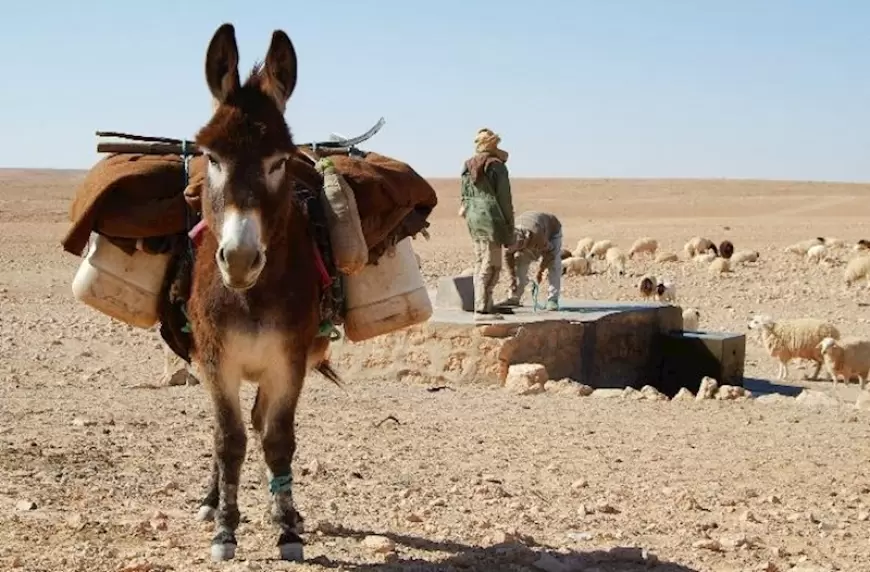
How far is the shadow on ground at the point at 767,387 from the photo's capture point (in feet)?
48.8

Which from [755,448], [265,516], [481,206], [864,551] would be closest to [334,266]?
[265,516]

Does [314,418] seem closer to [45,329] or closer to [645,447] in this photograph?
[645,447]

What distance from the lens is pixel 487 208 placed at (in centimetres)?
1338

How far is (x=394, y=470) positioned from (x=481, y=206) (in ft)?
17.8

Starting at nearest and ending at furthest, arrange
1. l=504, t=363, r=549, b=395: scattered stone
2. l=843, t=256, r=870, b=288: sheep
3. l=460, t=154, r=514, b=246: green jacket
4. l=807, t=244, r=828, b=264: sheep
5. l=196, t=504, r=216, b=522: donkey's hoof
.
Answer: l=196, t=504, r=216, b=522: donkey's hoof, l=504, t=363, r=549, b=395: scattered stone, l=460, t=154, r=514, b=246: green jacket, l=843, t=256, r=870, b=288: sheep, l=807, t=244, r=828, b=264: sheep

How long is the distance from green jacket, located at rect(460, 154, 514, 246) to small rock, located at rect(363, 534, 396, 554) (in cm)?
733

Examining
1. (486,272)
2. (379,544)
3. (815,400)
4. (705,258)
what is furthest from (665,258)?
(379,544)

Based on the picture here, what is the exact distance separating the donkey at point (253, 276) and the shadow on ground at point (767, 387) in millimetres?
9696

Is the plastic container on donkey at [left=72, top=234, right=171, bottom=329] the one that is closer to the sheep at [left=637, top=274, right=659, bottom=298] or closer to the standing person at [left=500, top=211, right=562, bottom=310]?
the standing person at [left=500, top=211, right=562, bottom=310]

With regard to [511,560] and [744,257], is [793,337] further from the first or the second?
[744,257]

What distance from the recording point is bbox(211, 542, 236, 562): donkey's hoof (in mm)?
5805

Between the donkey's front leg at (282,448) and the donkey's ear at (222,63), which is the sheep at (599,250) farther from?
the donkey's ear at (222,63)

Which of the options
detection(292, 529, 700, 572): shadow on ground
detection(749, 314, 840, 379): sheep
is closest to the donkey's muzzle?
detection(292, 529, 700, 572): shadow on ground

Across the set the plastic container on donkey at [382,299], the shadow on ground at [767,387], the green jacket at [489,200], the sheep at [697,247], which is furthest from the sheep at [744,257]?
the plastic container on donkey at [382,299]
